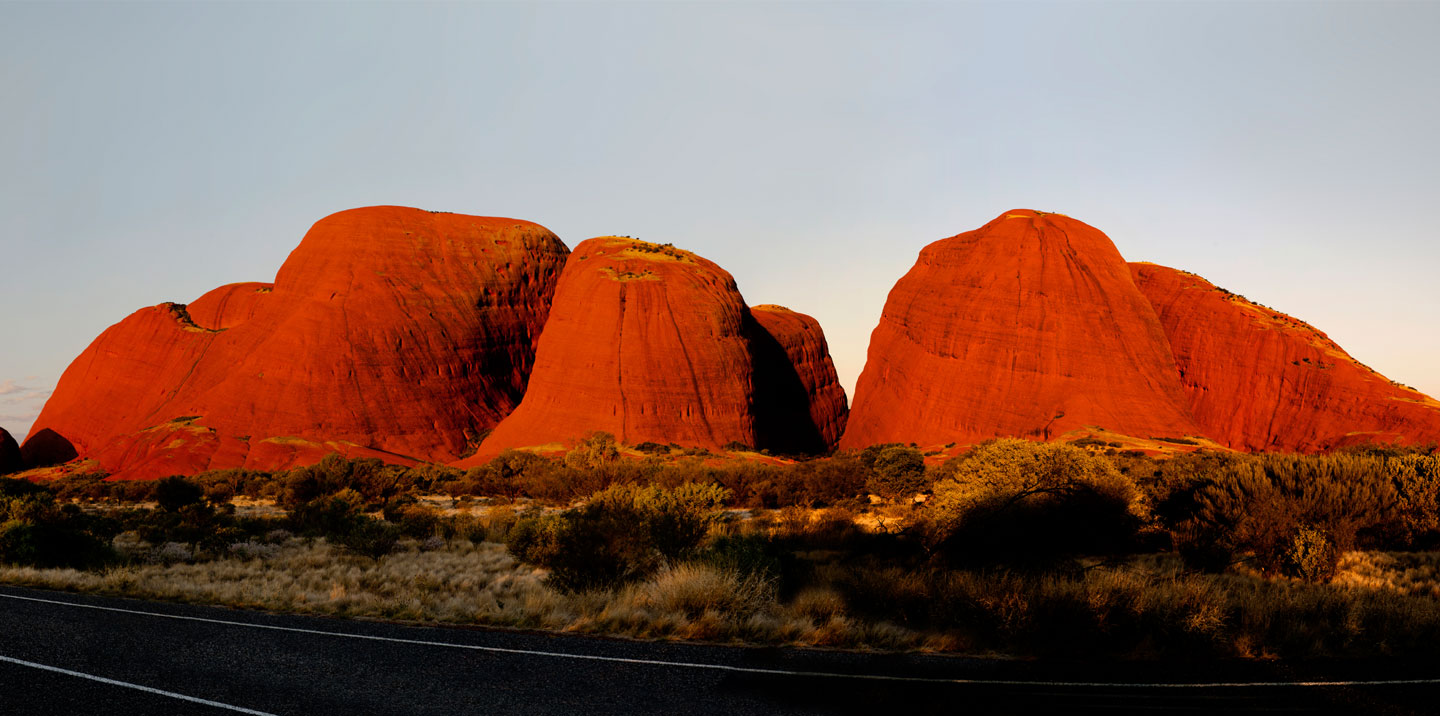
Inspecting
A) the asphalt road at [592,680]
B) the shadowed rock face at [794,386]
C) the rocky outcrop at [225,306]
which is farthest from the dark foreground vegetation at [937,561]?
the rocky outcrop at [225,306]

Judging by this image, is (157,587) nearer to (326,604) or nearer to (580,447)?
(326,604)

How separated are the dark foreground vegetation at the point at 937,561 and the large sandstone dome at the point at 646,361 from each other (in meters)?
24.7

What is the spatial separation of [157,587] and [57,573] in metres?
2.61

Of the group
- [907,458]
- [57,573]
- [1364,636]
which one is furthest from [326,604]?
[907,458]

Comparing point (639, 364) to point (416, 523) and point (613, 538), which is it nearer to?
point (416, 523)

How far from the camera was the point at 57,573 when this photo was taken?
12680 mm

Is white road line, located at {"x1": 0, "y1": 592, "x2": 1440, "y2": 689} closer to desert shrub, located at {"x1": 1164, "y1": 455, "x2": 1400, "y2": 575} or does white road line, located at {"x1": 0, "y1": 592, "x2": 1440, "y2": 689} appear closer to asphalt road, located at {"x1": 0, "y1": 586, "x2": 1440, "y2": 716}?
asphalt road, located at {"x1": 0, "y1": 586, "x2": 1440, "y2": 716}

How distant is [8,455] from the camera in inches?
2152

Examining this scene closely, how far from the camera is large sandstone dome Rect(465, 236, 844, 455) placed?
148 feet

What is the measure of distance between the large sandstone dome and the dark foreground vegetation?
972 inches

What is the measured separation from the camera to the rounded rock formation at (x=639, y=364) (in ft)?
147

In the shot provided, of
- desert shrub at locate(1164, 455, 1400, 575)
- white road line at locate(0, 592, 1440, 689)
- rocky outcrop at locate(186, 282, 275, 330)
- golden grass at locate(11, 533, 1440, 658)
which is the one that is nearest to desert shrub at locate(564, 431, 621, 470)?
golden grass at locate(11, 533, 1440, 658)

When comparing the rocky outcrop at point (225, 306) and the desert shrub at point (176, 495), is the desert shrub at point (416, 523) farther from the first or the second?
the rocky outcrop at point (225, 306)

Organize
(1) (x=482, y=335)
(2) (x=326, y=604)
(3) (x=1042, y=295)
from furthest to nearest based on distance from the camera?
1. (1) (x=482, y=335)
2. (3) (x=1042, y=295)
3. (2) (x=326, y=604)
